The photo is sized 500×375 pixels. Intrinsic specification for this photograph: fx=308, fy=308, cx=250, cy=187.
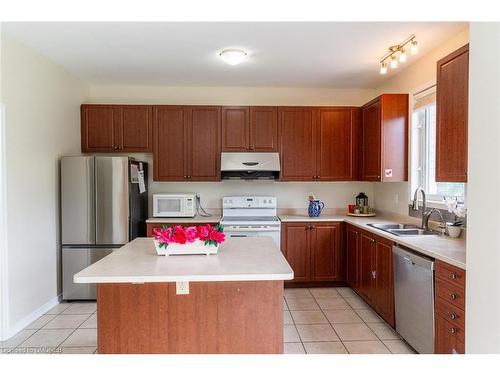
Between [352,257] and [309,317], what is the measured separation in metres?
0.96

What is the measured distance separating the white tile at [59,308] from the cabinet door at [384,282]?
318 cm

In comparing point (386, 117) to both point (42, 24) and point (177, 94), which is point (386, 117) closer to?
point (177, 94)

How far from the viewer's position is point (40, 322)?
114 inches

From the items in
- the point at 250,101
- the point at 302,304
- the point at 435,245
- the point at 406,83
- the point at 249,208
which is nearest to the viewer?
the point at 435,245

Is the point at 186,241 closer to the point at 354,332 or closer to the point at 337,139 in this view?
the point at 354,332

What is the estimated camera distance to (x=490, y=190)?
3.12 ft

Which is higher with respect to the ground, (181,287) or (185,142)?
(185,142)

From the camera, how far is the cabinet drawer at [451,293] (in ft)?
5.81

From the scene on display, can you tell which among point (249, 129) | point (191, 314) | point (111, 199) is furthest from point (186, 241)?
point (249, 129)

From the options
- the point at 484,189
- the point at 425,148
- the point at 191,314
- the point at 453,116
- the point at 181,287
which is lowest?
the point at 191,314

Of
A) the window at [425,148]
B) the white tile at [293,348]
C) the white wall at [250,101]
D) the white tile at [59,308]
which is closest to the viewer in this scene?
the white tile at [293,348]

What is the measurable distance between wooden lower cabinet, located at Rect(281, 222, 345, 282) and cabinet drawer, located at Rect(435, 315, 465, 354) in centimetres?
178

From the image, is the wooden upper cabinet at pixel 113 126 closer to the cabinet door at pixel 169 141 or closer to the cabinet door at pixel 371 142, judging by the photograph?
the cabinet door at pixel 169 141

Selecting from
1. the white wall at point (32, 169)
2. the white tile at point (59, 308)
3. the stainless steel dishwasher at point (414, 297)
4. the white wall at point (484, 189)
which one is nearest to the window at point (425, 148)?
the stainless steel dishwasher at point (414, 297)
